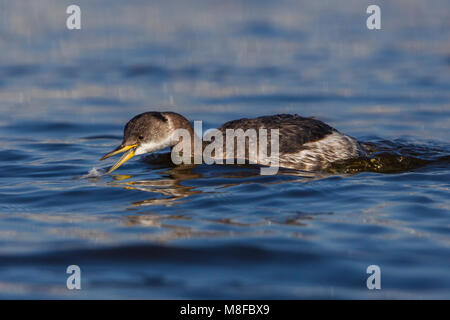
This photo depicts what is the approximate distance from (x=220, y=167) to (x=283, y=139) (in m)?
0.86

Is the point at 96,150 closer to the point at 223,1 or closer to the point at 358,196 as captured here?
the point at 358,196

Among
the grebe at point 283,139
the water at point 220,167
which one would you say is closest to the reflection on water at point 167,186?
the water at point 220,167

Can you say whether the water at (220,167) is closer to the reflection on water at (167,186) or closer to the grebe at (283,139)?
the reflection on water at (167,186)

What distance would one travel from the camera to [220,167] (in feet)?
31.1

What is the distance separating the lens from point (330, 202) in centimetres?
808

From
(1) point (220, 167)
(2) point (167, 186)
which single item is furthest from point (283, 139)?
(2) point (167, 186)

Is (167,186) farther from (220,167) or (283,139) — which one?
(283,139)

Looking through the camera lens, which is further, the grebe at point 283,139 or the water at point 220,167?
the grebe at point 283,139

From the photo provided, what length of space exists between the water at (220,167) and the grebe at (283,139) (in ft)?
0.88

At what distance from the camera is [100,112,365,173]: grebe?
9.38m

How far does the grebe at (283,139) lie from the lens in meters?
9.38

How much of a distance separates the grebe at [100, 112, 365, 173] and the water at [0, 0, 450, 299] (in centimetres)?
27

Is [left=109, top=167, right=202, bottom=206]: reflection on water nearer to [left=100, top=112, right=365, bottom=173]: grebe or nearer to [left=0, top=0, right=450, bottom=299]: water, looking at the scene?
[left=0, top=0, right=450, bottom=299]: water
